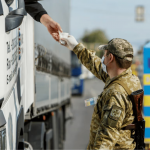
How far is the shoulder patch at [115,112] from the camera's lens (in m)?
2.28

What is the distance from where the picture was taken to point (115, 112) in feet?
7.50

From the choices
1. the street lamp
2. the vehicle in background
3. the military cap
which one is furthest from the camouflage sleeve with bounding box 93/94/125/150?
the vehicle in background

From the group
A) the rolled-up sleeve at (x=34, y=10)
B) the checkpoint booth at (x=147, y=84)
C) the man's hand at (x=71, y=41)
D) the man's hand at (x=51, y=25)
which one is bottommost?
the checkpoint booth at (x=147, y=84)

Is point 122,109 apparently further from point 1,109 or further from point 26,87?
point 26,87

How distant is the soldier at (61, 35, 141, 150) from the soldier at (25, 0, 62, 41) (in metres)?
0.88

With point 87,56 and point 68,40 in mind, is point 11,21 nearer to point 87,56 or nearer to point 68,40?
point 68,40

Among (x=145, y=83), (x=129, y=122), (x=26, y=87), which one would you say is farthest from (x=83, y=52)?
(x=145, y=83)

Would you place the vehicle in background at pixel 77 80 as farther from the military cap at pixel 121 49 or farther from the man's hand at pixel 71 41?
the military cap at pixel 121 49

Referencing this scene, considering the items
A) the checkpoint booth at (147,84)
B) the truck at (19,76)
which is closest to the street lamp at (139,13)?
the checkpoint booth at (147,84)

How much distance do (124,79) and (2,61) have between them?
3.65 ft

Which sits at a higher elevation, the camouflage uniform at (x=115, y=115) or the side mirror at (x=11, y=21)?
the side mirror at (x=11, y=21)

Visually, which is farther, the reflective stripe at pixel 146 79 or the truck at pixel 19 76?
the reflective stripe at pixel 146 79

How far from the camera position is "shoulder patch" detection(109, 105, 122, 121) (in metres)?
2.28

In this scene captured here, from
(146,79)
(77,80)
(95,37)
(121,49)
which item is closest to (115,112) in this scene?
(121,49)
